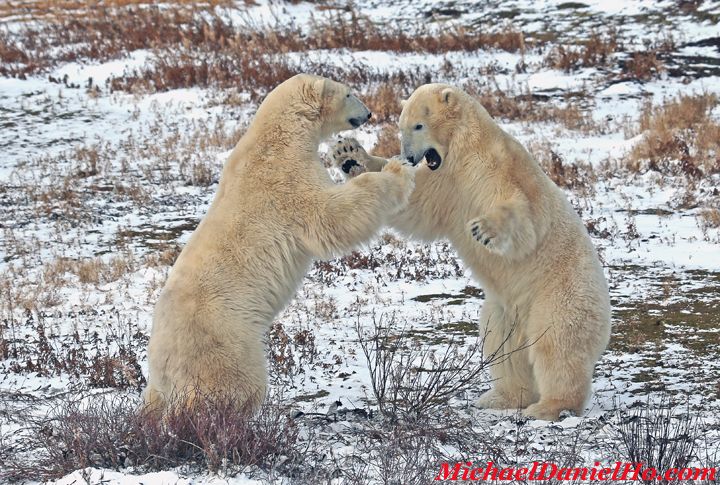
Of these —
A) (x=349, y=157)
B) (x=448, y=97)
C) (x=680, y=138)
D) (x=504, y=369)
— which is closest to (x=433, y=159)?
(x=448, y=97)

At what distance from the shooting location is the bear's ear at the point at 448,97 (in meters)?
5.72

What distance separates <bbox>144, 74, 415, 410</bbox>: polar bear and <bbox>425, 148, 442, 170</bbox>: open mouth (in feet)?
1.43

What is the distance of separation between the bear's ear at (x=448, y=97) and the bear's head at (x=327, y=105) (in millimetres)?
522

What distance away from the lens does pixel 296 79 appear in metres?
5.38

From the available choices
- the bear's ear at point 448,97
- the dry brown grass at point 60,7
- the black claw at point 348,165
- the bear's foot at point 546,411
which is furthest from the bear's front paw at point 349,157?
the dry brown grass at point 60,7

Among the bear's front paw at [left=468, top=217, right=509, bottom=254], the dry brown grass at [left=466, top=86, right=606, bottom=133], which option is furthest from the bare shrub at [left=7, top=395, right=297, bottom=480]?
the dry brown grass at [left=466, top=86, right=606, bottom=133]

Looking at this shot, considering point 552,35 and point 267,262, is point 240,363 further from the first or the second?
point 552,35

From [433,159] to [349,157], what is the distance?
55cm

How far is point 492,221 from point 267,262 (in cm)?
132

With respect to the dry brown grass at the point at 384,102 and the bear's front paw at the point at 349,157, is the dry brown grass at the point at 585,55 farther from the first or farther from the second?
the bear's front paw at the point at 349,157

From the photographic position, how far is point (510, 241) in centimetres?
520

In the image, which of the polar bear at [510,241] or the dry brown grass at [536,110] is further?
the dry brown grass at [536,110]

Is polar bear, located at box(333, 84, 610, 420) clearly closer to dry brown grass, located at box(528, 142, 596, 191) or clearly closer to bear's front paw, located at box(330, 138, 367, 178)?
bear's front paw, located at box(330, 138, 367, 178)

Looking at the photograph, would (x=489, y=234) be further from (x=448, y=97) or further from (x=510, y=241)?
(x=448, y=97)
